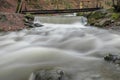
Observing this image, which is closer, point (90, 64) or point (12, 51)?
point (90, 64)

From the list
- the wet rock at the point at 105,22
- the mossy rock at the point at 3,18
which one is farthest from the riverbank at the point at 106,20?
the mossy rock at the point at 3,18

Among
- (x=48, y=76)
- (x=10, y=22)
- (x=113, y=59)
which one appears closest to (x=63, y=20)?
(x=10, y=22)

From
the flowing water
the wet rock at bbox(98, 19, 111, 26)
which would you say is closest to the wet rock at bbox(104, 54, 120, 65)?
the flowing water

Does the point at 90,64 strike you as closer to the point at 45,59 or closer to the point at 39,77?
the point at 45,59

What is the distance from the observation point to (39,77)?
4.43 meters

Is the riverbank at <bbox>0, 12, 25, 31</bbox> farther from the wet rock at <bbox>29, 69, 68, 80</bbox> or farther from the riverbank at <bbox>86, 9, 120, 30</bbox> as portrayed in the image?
the wet rock at <bbox>29, 69, 68, 80</bbox>

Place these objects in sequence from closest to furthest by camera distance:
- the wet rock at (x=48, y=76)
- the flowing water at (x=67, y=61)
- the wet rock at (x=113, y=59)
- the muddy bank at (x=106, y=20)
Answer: the wet rock at (x=48, y=76) < the flowing water at (x=67, y=61) < the wet rock at (x=113, y=59) < the muddy bank at (x=106, y=20)

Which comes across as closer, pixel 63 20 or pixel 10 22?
pixel 10 22

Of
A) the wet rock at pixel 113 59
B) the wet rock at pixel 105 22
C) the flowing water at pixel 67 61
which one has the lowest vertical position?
the flowing water at pixel 67 61

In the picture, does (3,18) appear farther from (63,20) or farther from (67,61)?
(67,61)

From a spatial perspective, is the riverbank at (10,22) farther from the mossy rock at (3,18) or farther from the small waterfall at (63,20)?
the small waterfall at (63,20)

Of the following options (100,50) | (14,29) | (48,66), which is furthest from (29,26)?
(48,66)

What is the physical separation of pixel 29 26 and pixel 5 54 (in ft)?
25.6

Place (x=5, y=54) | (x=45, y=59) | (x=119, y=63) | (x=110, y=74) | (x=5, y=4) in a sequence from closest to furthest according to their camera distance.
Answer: (x=110, y=74) → (x=119, y=63) → (x=45, y=59) → (x=5, y=54) → (x=5, y=4)
